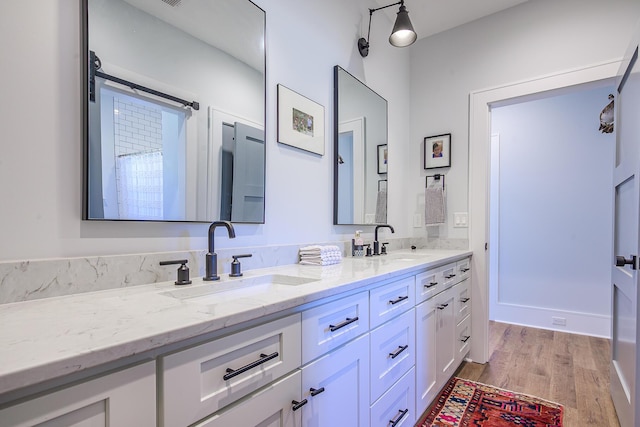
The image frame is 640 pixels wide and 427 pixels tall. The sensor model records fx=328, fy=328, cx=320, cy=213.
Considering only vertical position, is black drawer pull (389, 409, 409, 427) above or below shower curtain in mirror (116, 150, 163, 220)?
below

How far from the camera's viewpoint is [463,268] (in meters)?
2.39

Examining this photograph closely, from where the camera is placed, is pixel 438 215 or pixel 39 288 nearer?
pixel 39 288

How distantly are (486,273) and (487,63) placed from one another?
166cm

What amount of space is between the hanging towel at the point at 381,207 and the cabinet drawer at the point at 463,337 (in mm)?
890

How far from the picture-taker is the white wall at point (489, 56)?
7.16 feet

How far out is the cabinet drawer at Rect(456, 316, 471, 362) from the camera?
222 centimetres

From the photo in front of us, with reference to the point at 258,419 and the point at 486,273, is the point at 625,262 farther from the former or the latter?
the point at 258,419

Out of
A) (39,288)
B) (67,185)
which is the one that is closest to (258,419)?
(39,288)

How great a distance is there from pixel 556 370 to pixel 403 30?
2.57 meters

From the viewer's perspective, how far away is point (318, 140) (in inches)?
73.9

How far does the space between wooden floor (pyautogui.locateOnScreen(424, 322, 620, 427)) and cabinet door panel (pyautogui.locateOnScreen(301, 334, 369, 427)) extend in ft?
4.50

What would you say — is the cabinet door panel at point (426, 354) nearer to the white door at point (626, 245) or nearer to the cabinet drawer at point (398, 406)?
the cabinet drawer at point (398, 406)

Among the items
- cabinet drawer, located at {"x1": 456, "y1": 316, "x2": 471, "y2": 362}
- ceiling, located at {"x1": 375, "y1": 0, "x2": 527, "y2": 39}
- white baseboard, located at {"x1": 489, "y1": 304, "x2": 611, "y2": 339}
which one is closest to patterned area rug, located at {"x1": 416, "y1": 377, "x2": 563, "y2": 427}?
cabinet drawer, located at {"x1": 456, "y1": 316, "x2": 471, "y2": 362}

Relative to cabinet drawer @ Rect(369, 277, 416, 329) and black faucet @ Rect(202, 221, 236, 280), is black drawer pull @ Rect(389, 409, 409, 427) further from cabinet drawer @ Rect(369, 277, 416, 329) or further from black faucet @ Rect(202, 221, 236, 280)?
black faucet @ Rect(202, 221, 236, 280)
